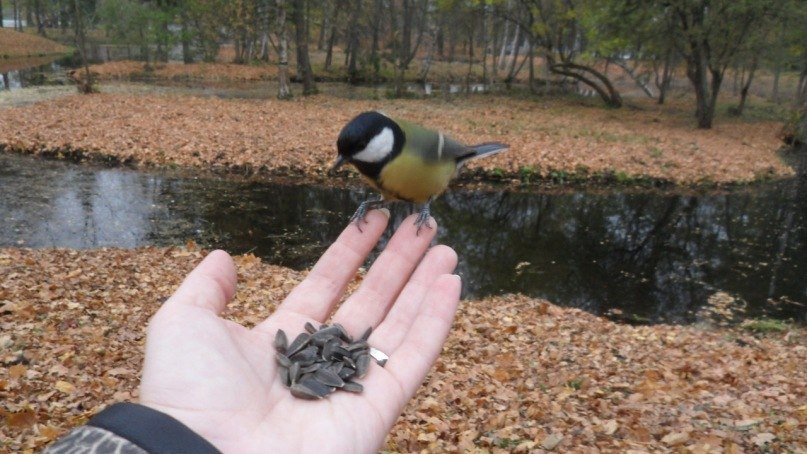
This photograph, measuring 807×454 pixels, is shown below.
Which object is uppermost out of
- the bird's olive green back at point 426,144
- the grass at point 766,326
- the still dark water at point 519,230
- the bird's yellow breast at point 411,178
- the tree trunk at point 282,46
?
the tree trunk at point 282,46

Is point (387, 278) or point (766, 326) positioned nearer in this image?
point (387, 278)

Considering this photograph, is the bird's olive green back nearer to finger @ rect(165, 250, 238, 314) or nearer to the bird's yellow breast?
the bird's yellow breast

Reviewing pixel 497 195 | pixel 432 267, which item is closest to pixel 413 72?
pixel 497 195

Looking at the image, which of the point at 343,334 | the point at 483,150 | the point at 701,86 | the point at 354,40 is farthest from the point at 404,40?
the point at 343,334

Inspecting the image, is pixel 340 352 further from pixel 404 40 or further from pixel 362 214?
pixel 404 40

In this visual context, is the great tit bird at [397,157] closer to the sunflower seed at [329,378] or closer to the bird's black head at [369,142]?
the bird's black head at [369,142]

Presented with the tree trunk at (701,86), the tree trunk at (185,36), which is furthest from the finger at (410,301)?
the tree trunk at (185,36)

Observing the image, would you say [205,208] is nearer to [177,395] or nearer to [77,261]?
[77,261]

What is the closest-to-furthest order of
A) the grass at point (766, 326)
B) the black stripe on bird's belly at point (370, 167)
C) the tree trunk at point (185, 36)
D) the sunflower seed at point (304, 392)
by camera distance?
1. the sunflower seed at point (304, 392)
2. the black stripe on bird's belly at point (370, 167)
3. the grass at point (766, 326)
4. the tree trunk at point (185, 36)
